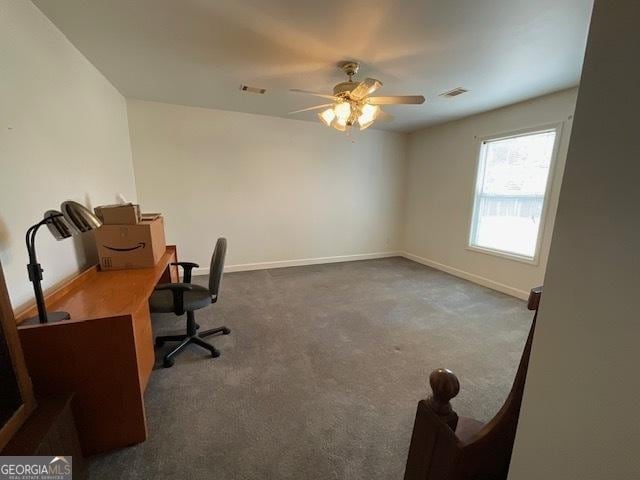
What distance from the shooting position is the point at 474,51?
2.23 metres

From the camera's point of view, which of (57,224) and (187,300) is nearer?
(57,224)

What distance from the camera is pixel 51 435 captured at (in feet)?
3.45

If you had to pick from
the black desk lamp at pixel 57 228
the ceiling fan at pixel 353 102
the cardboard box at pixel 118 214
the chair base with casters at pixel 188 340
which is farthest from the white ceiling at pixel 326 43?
the chair base with casters at pixel 188 340

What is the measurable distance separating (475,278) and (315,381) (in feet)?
11.0

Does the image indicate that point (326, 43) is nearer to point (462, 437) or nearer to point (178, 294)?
point (178, 294)

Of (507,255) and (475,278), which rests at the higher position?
(507,255)

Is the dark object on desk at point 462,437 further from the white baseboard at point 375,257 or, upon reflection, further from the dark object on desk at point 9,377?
the white baseboard at point 375,257

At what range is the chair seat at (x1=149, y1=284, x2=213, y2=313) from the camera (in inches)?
81.5

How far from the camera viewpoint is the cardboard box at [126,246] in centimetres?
220

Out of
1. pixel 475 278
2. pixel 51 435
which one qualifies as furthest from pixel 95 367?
pixel 475 278

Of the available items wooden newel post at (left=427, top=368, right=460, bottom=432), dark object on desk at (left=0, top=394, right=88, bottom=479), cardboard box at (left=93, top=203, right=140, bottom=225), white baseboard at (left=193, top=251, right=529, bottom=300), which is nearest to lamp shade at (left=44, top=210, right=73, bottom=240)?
dark object on desk at (left=0, top=394, right=88, bottom=479)

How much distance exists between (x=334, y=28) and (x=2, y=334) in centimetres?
245

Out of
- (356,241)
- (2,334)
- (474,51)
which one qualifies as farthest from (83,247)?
(356,241)

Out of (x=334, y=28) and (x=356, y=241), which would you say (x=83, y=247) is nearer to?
(x=334, y=28)
